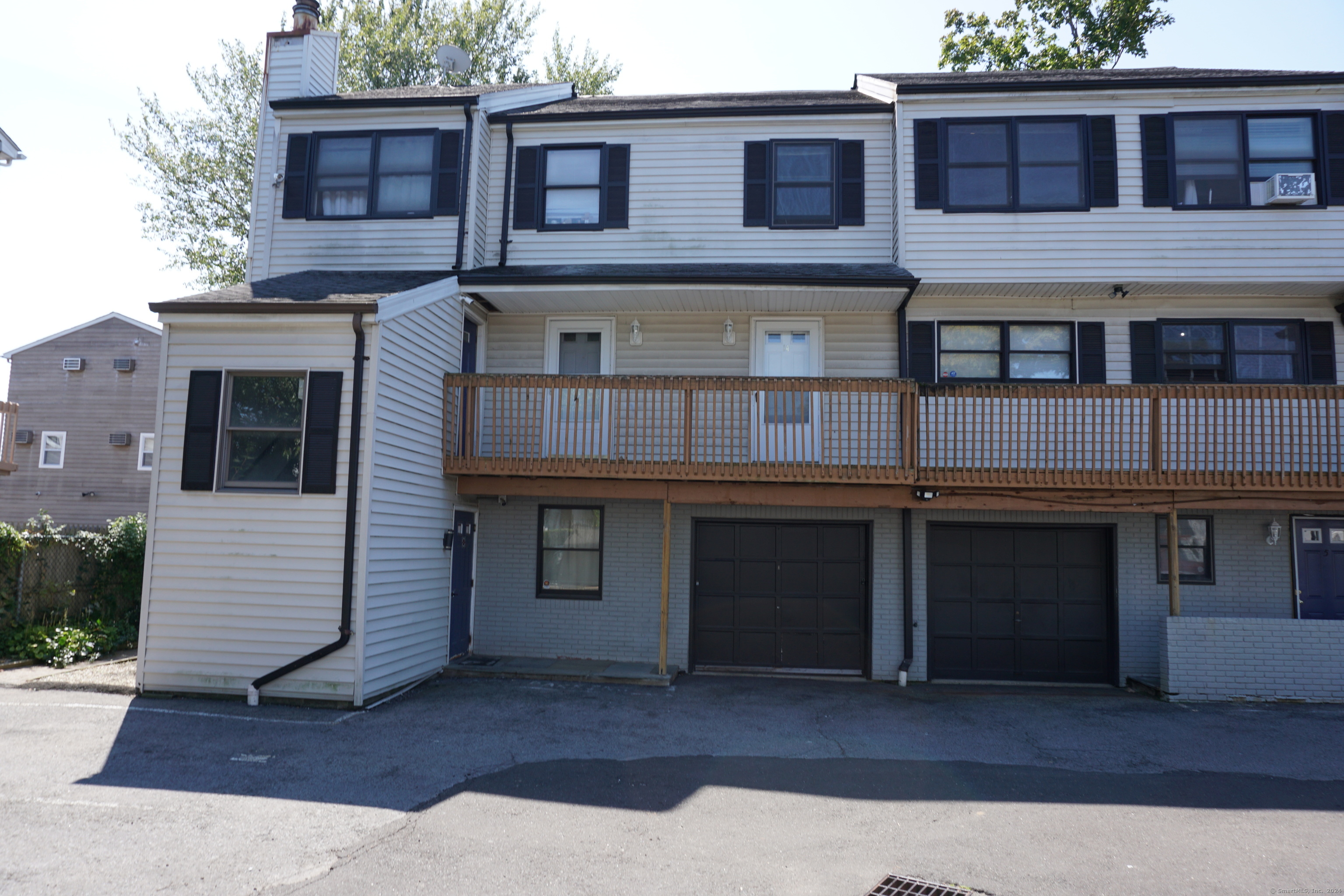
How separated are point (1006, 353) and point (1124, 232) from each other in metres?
2.09

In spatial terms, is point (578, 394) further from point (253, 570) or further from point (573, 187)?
point (253, 570)

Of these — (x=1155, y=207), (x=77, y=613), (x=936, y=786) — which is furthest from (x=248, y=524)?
(x=1155, y=207)

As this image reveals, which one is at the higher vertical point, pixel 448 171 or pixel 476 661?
pixel 448 171

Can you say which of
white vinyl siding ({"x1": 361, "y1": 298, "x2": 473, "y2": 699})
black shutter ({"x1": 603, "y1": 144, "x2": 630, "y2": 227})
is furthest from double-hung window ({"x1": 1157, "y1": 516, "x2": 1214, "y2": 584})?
white vinyl siding ({"x1": 361, "y1": 298, "x2": 473, "y2": 699})

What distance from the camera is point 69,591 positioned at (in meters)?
11.4

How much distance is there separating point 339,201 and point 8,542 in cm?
636

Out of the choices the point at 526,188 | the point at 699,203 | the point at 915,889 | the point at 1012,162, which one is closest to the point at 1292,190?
the point at 1012,162

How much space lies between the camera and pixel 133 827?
5.37 meters

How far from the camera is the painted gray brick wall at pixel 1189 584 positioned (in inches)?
429

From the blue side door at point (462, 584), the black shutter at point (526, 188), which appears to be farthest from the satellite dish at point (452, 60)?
the blue side door at point (462, 584)

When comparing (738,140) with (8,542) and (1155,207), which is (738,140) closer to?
(1155,207)

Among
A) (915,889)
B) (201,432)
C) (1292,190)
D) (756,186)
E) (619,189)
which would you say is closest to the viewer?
(915,889)

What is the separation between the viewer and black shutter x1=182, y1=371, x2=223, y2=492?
8.92m

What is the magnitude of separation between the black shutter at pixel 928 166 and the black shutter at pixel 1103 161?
2.01 meters
